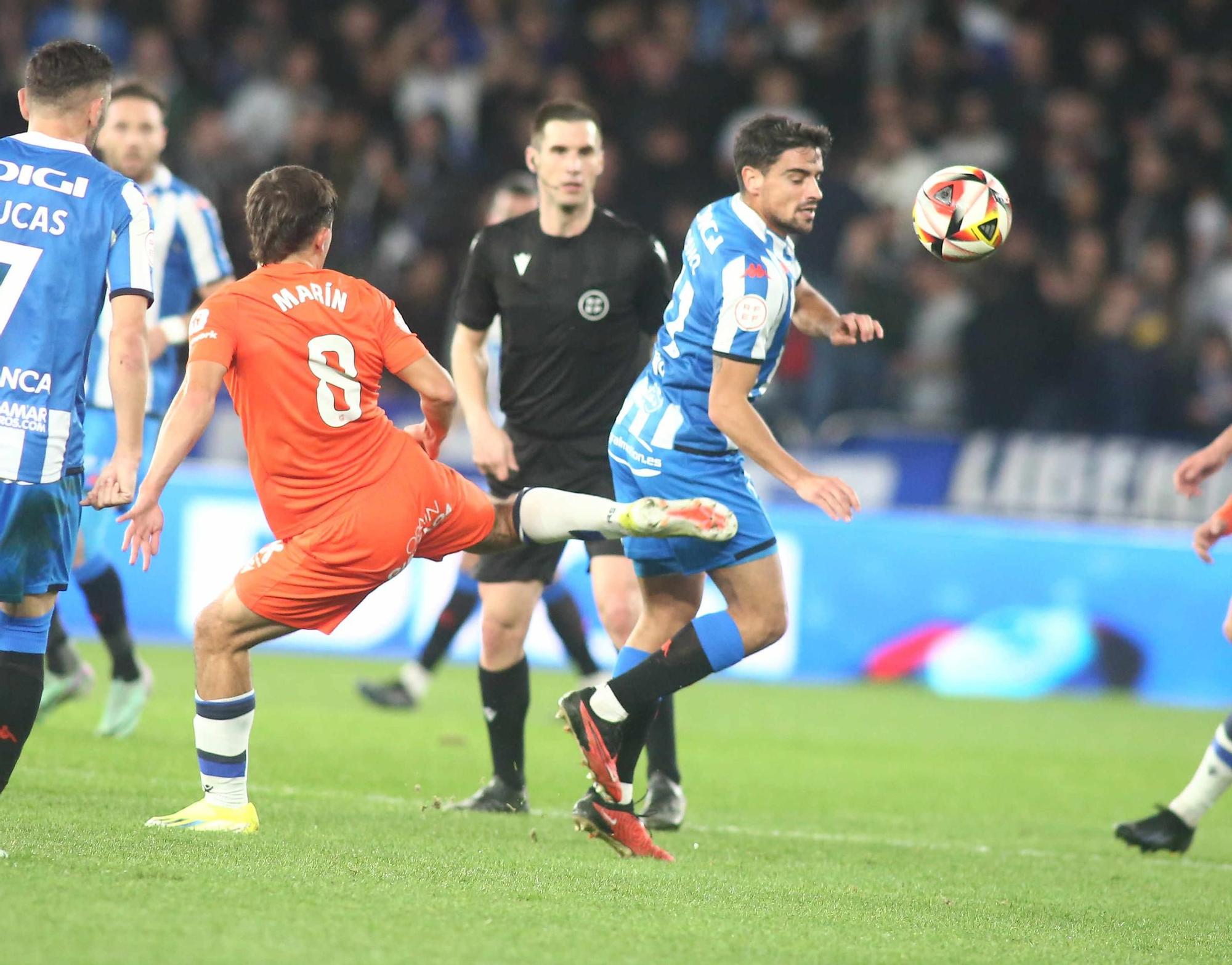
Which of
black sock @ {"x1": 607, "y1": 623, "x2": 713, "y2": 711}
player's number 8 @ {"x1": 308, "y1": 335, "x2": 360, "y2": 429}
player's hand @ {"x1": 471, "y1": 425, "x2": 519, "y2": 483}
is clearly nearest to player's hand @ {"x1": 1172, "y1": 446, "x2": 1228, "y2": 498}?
black sock @ {"x1": 607, "y1": 623, "x2": 713, "y2": 711}

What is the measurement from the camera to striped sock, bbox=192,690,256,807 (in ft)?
16.6

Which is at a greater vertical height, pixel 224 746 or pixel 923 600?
pixel 224 746

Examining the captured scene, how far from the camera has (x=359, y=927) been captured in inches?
156

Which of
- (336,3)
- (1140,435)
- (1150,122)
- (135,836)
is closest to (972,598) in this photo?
(1140,435)

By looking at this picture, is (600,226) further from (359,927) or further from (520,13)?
(520,13)

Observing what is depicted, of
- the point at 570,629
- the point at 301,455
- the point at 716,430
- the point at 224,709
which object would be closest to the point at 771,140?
the point at 716,430

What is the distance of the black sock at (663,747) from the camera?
627cm

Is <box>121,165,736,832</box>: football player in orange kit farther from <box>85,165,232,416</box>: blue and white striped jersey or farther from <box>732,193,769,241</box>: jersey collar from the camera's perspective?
<box>85,165,232,416</box>: blue and white striped jersey

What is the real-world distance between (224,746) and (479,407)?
174 cm

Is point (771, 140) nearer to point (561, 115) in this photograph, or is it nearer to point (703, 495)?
point (703, 495)

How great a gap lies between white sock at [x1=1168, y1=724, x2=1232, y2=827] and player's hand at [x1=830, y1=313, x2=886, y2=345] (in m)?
2.02

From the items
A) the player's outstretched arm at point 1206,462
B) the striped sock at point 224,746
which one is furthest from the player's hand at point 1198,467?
the striped sock at point 224,746

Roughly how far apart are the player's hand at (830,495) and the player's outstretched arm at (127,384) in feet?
6.20

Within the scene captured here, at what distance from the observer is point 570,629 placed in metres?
8.31
